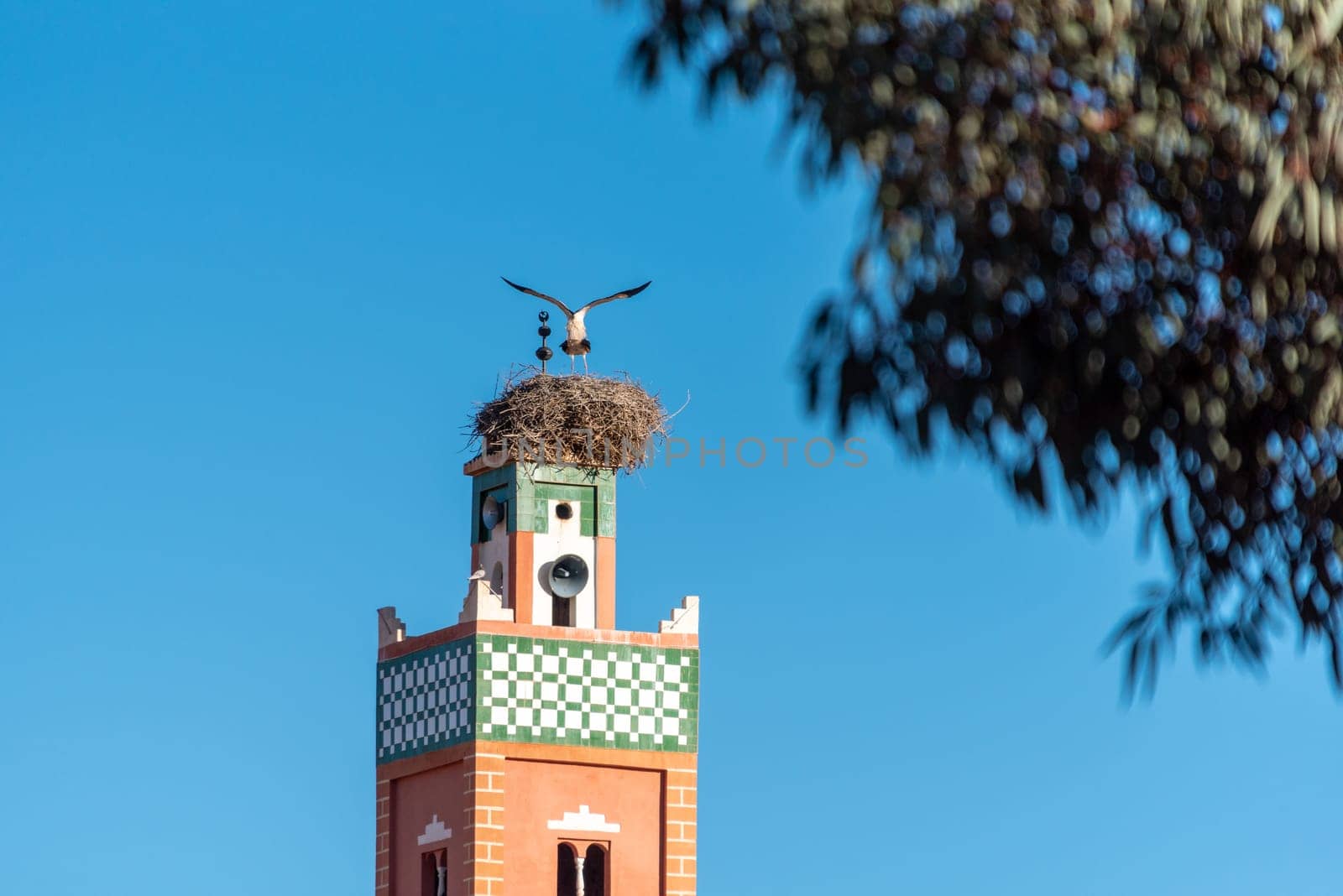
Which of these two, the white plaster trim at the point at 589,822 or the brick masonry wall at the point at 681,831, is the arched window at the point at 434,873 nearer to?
the white plaster trim at the point at 589,822

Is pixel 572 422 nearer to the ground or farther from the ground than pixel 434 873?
farther from the ground

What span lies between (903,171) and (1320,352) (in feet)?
5.32

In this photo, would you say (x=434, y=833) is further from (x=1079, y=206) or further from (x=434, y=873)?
(x=1079, y=206)

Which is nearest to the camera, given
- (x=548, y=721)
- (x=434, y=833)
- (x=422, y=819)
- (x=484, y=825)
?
(x=484, y=825)

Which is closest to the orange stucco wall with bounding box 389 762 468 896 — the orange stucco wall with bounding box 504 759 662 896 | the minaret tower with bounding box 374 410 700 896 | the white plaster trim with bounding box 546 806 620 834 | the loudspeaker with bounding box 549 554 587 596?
the minaret tower with bounding box 374 410 700 896

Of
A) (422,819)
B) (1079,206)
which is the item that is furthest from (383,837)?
(1079,206)

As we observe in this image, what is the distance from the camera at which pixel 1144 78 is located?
10.2 m

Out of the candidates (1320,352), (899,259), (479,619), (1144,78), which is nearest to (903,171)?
(899,259)

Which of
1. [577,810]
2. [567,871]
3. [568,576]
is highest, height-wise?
[568,576]

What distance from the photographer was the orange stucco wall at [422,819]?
25.9 meters

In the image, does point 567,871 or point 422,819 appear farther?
point 422,819

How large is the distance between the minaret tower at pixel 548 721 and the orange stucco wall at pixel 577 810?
15mm

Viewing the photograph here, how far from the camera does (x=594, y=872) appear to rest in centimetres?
2639

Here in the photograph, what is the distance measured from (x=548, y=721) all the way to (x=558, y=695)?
25 cm
